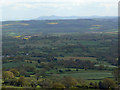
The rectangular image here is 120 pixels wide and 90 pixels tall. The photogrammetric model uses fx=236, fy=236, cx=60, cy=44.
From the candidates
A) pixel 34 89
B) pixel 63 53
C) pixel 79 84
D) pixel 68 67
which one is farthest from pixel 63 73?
pixel 63 53

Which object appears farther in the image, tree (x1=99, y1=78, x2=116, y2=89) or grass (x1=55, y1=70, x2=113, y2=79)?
grass (x1=55, y1=70, x2=113, y2=79)

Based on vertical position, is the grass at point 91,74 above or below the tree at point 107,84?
below

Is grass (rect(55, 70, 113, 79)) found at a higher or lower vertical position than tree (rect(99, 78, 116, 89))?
lower

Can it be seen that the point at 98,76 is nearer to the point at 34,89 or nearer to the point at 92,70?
the point at 92,70

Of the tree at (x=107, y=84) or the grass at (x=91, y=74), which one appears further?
the grass at (x=91, y=74)

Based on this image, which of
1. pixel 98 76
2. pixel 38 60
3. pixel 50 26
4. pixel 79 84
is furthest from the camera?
pixel 50 26

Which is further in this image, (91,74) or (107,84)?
(91,74)

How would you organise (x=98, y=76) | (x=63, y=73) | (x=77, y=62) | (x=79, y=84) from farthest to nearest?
1. (x=77, y=62)
2. (x=63, y=73)
3. (x=98, y=76)
4. (x=79, y=84)

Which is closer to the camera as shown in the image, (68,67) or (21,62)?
(68,67)

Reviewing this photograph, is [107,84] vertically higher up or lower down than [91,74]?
higher up
